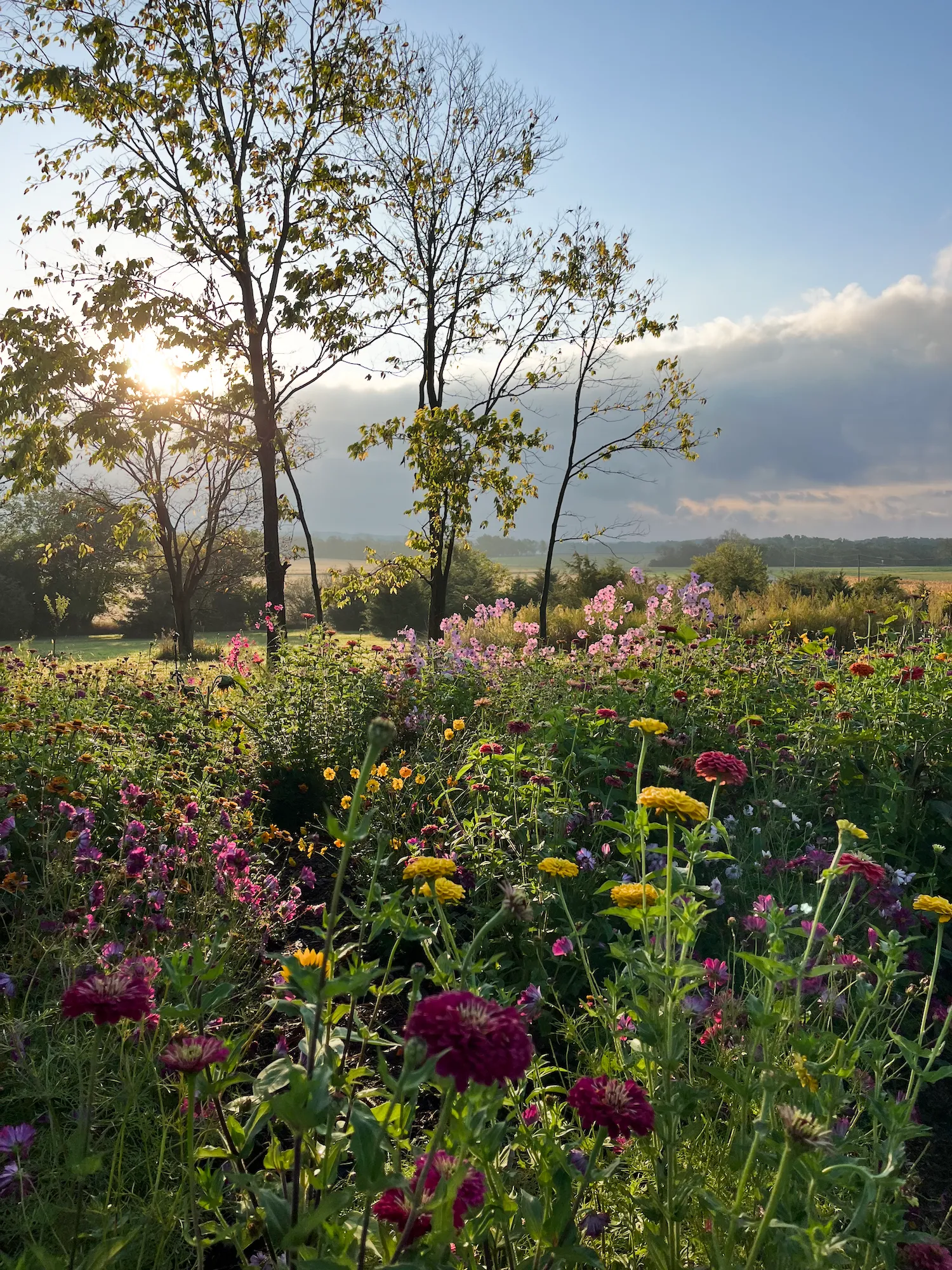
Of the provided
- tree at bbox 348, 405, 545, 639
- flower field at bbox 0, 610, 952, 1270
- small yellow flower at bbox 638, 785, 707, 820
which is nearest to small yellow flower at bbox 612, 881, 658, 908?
flower field at bbox 0, 610, 952, 1270

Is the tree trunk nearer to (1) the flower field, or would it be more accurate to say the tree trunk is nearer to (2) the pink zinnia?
(1) the flower field

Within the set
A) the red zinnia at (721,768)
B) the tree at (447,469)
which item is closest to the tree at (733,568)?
the tree at (447,469)

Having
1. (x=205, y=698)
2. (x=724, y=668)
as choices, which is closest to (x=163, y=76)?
(x=205, y=698)

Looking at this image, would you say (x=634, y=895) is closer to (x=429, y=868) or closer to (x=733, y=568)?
(x=429, y=868)

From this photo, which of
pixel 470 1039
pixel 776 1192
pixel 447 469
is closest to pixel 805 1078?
pixel 776 1192

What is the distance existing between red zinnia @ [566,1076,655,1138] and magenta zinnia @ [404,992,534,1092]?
1.07 feet

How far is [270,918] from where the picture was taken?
11.3ft

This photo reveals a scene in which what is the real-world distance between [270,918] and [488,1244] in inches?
74.4

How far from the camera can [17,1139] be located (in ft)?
5.58

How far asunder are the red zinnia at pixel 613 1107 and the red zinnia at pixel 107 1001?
74 cm

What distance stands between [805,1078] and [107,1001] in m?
1.30

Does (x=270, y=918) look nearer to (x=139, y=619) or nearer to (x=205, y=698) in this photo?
(x=205, y=698)

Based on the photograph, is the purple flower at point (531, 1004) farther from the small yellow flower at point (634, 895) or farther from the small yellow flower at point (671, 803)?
the small yellow flower at point (671, 803)

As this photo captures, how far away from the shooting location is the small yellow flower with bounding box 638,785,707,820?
5.99 feet
